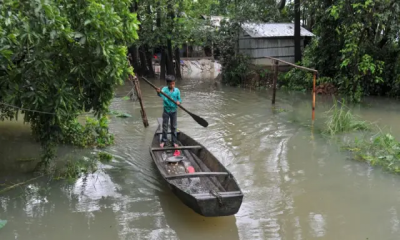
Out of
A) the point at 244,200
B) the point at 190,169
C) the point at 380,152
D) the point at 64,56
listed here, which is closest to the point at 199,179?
the point at 190,169

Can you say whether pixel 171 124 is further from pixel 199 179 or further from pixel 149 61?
pixel 149 61

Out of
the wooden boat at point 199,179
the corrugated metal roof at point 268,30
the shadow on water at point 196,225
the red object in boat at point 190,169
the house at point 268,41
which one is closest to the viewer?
the wooden boat at point 199,179

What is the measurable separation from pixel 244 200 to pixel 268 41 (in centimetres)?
1471

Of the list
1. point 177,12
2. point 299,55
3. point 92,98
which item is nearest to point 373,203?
point 92,98

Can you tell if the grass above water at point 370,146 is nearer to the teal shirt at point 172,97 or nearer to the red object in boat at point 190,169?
the red object in boat at point 190,169

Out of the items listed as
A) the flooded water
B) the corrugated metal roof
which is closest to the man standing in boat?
the flooded water

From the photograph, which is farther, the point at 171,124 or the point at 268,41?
the point at 268,41

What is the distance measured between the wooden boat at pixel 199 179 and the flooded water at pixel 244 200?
0.36 metres

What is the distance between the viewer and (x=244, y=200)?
590cm

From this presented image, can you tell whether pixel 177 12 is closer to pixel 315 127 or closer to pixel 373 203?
pixel 315 127

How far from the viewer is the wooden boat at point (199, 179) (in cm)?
459

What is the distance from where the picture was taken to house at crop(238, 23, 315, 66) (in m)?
19.1

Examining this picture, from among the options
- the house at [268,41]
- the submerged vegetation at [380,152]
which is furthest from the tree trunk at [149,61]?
the submerged vegetation at [380,152]

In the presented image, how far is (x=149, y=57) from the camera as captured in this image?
81.7 feet
